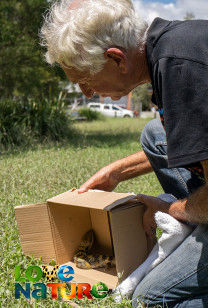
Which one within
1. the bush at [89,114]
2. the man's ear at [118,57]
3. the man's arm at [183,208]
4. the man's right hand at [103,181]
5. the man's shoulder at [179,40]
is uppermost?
the man's shoulder at [179,40]

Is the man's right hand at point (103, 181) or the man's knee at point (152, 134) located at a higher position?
the man's knee at point (152, 134)

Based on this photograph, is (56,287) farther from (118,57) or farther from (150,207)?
(118,57)

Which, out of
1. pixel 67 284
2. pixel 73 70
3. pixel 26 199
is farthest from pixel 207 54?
pixel 26 199

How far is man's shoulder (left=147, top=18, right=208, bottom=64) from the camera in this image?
1283 mm

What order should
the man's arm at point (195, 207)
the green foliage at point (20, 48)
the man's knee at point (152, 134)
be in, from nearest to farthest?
the man's arm at point (195, 207), the man's knee at point (152, 134), the green foliage at point (20, 48)

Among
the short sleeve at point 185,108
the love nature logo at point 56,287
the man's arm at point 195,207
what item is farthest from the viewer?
the love nature logo at point 56,287

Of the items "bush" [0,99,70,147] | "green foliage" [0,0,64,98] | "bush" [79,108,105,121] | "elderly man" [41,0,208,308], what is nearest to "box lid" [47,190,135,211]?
"elderly man" [41,0,208,308]

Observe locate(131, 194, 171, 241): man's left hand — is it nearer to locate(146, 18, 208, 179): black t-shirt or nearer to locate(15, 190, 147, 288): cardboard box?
locate(15, 190, 147, 288): cardboard box

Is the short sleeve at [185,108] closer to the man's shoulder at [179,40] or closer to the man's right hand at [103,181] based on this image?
the man's shoulder at [179,40]

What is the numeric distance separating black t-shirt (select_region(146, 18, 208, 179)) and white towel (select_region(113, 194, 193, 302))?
32cm

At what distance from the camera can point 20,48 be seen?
972 cm

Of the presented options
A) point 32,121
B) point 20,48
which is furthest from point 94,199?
point 20,48

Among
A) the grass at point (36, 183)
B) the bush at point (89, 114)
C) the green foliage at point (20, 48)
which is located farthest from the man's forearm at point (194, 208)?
the bush at point (89, 114)

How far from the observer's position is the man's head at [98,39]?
4.70 feet
